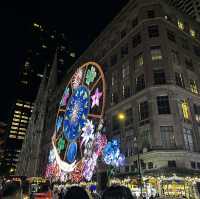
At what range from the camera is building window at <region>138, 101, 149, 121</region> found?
132ft

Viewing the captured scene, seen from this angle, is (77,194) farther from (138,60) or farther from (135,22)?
(135,22)

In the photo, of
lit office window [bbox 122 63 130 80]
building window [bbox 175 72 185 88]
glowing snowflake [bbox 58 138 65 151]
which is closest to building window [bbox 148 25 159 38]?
lit office window [bbox 122 63 130 80]

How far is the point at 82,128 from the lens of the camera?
177 feet

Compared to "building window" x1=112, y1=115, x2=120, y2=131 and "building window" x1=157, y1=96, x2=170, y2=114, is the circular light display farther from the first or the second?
"building window" x1=157, y1=96, x2=170, y2=114

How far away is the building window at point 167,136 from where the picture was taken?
118ft

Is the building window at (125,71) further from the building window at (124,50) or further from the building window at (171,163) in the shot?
the building window at (171,163)

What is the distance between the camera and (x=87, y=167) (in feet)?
160

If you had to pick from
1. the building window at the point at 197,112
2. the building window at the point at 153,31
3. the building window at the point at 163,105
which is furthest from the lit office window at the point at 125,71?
the building window at the point at 197,112

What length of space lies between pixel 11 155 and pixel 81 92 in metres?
147

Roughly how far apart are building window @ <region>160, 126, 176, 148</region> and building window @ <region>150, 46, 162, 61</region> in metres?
13.6

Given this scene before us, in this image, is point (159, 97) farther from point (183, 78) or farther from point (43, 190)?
point (43, 190)

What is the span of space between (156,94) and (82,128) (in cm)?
2096

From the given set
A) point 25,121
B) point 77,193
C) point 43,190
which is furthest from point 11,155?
point 77,193

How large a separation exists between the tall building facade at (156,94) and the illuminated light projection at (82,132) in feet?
9.03
